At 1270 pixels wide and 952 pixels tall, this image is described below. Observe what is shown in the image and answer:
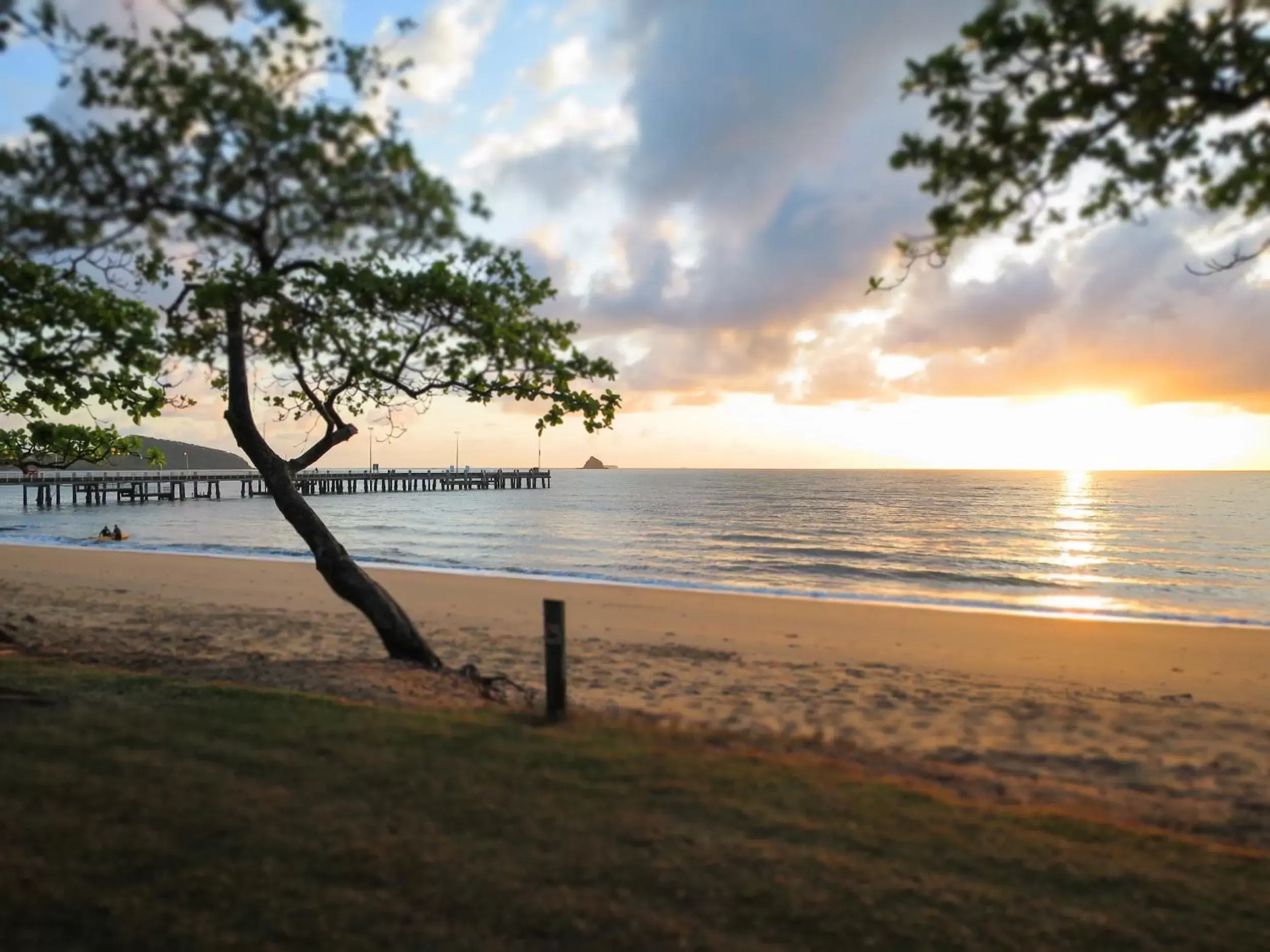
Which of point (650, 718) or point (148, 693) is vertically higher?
point (148, 693)

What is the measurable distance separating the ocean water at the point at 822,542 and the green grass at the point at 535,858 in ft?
53.4

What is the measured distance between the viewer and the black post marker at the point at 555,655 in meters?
6.82

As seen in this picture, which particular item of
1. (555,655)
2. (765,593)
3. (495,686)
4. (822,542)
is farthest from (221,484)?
(555,655)

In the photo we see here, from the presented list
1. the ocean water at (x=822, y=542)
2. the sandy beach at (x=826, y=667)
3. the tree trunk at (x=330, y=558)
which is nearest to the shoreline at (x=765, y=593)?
A: the ocean water at (x=822, y=542)

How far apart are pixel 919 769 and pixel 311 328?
20.1ft

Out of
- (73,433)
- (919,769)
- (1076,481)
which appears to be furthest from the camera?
(1076,481)

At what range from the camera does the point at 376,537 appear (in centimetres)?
3916

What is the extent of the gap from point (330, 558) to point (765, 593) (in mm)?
13503

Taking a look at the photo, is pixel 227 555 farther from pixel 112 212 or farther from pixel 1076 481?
pixel 1076 481

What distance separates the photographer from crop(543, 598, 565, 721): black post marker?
6.82m

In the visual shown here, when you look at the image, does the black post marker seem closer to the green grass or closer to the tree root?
the green grass

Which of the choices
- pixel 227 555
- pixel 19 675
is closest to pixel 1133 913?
→ pixel 19 675

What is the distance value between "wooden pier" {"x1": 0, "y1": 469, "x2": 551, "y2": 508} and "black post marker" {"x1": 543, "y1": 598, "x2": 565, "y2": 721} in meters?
58.4

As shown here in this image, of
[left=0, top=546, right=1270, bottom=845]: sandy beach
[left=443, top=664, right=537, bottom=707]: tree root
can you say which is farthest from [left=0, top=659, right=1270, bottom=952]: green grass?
[left=443, top=664, right=537, bottom=707]: tree root
